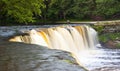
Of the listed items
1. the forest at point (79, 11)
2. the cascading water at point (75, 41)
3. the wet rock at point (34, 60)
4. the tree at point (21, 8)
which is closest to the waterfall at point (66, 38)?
the cascading water at point (75, 41)

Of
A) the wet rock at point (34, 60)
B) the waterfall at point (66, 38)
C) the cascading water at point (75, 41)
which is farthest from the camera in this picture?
the waterfall at point (66, 38)

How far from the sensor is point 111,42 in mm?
31406

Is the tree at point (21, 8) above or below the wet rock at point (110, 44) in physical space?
above

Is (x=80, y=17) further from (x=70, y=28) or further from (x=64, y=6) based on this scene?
(x=70, y=28)

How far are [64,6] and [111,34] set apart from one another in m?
18.3

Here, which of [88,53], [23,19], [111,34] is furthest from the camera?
[111,34]

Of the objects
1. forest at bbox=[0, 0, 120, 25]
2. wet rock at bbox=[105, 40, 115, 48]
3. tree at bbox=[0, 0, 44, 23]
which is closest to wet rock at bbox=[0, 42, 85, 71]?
tree at bbox=[0, 0, 44, 23]

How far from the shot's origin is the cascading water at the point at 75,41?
22245mm

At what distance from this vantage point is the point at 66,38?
2777 cm

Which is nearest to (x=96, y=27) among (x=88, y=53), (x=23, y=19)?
(x=88, y=53)

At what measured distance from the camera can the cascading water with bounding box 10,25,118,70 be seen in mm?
22245

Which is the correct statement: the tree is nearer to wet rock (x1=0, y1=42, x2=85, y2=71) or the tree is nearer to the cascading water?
the cascading water

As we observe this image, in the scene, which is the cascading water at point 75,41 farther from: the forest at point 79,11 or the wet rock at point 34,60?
the forest at point 79,11

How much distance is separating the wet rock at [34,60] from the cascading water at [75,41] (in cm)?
481
